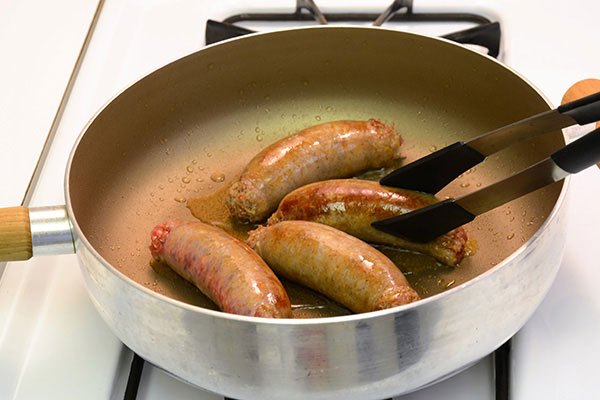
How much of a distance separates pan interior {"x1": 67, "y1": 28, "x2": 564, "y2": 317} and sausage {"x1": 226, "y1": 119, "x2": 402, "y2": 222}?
90mm

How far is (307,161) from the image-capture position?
1.48 metres

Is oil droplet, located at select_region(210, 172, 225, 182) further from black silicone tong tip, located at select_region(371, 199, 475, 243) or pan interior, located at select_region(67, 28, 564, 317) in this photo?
black silicone tong tip, located at select_region(371, 199, 475, 243)

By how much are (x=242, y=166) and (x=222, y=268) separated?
45cm

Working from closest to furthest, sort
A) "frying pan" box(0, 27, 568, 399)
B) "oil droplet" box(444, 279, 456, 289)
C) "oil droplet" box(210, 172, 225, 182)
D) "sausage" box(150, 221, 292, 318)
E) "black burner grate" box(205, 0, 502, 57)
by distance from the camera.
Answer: "frying pan" box(0, 27, 568, 399), "sausage" box(150, 221, 292, 318), "oil droplet" box(444, 279, 456, 289), "oil droplet" box(210, 172, 225, 182), "black burner grate" box(205, 0, 502, 57)

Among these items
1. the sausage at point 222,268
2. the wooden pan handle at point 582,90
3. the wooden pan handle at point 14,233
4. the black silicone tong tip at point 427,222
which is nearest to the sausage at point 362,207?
the black silicone tong tip at point 427,222

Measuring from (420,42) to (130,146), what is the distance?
2.19 ft

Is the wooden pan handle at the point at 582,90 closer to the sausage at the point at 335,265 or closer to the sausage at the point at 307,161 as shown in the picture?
the sausage at the point at 307,161

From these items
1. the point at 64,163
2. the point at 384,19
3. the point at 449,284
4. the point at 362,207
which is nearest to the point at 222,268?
the point at 362,207

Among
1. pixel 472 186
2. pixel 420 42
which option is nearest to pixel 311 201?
pixel 472 186

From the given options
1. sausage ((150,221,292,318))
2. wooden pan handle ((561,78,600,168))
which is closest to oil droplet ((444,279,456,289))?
sausage ((150,221,292,318))

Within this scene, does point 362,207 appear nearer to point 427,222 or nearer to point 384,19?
point 427,222

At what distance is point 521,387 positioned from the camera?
3.70 ft

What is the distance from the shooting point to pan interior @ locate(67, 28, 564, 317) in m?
1.44

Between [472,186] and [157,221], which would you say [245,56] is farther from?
[472,186]
